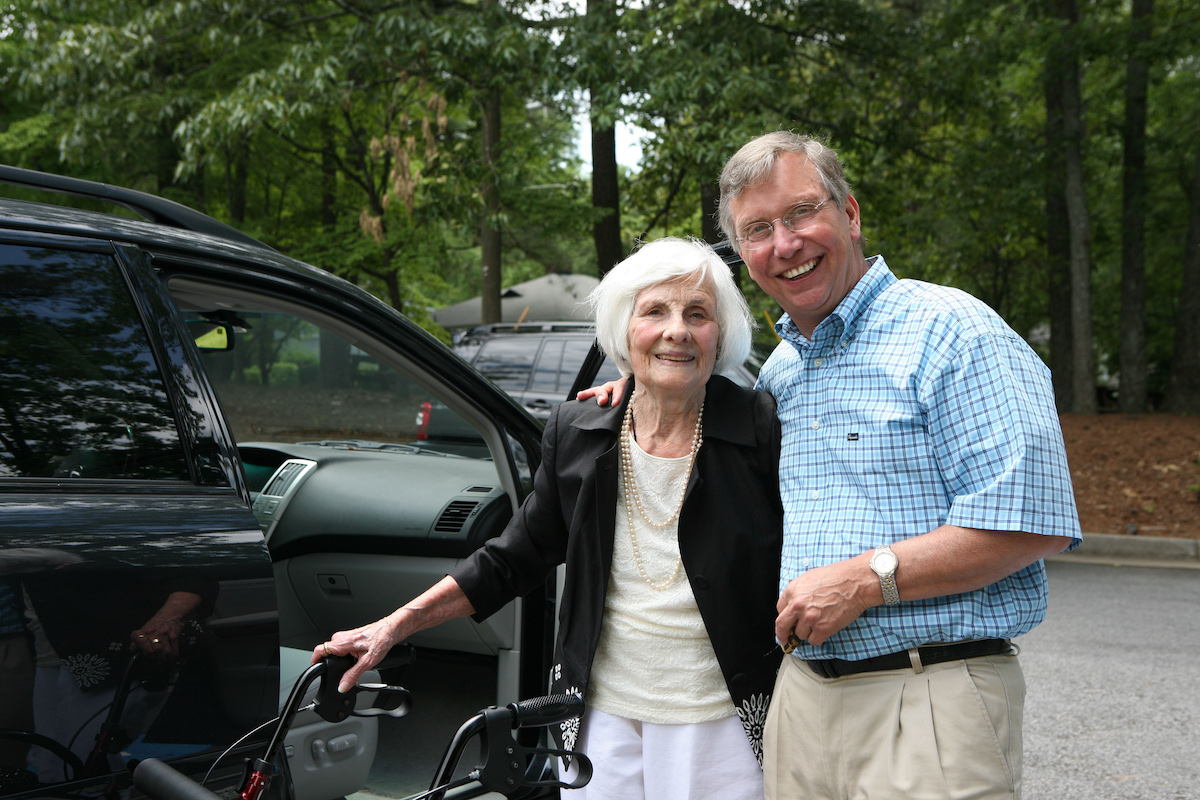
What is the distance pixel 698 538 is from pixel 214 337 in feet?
6.20

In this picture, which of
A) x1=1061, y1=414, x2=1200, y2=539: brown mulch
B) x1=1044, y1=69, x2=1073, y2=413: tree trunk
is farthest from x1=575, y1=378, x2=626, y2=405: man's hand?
x1=1044, y1=69, x2=1073, y2=413: tree trunk

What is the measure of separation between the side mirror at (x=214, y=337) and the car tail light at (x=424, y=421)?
898 mm

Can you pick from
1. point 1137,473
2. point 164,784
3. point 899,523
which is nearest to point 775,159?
point 899,523

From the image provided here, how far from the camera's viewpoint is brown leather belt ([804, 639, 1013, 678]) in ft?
5.68

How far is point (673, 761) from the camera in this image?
2008 millimetres

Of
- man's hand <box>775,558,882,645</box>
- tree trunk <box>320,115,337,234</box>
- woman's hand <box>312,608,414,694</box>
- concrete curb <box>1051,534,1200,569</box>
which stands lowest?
concrete curb <box>1051,534,1200,569</box>

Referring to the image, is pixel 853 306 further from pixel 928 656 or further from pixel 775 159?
pixel 928 656

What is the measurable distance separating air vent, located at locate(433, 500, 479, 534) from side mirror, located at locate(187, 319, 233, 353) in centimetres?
87

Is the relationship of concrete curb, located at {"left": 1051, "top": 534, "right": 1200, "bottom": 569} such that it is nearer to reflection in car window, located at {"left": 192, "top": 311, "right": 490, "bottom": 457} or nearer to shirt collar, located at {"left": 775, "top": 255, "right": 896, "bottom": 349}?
reflection in car window, located at {"left": 192, "top": 311, "right": 490, "bottom": 457}

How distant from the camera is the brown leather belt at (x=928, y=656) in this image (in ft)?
5.68

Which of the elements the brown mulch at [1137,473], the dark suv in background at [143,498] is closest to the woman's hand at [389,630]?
the dark suv in background at [143,498]

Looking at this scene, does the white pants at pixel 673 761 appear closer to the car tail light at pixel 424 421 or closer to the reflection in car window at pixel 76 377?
the reflection in car window at pixel 76 377

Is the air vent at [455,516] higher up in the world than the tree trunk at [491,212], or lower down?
lower down

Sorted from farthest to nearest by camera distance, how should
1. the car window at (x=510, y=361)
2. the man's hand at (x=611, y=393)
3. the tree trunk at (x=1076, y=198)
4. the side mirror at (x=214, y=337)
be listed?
1. the tree trunk at (x=1076, y=198)
2. the car window at (x=510, y=361)
3. the side mirror at (x=214, y=337)
4. the man's hand at (x=611, y=393)
